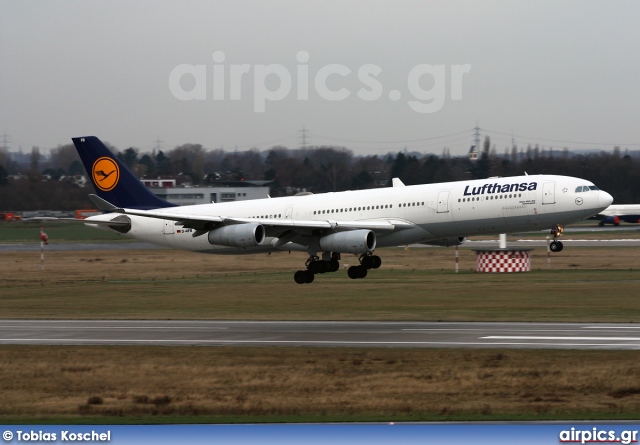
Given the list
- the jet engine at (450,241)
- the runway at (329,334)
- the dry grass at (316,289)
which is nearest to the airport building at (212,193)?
the dry grass at (316,289)

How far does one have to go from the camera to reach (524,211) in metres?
44.2

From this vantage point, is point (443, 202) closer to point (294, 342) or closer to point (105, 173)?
point (294, 342)

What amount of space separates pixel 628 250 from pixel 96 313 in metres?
50.2

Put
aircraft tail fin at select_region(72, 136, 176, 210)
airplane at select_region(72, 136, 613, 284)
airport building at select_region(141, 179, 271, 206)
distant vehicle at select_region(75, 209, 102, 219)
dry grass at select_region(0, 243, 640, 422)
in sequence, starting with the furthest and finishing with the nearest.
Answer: airport building at select_region(141, 179, 271, 206) → distant vehicle at select_region(75, 209, 102, 219) → aircraft tail fin at select_region(72, 136, 176, 210) → airplane at select_region(72, 136, 613, 284) → dry grass at select_region(0, 243, 640, 422)

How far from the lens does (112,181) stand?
5606cm

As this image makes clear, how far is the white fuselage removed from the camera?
4397 cm

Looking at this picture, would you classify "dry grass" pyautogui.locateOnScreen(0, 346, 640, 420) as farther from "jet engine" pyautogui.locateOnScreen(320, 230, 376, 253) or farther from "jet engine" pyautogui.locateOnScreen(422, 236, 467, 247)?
"jet engine" pyautogui.locateOnScreen(422, 236, 467, 247)

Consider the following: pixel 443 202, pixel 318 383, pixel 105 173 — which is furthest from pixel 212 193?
pixel 318 383

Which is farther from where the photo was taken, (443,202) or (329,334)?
(443,202)

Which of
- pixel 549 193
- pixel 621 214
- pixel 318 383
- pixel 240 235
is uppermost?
pixel 621 214

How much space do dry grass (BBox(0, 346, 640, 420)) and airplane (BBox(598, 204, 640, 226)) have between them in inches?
3880

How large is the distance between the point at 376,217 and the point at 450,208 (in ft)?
12.8

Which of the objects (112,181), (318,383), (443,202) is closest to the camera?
(318,383)

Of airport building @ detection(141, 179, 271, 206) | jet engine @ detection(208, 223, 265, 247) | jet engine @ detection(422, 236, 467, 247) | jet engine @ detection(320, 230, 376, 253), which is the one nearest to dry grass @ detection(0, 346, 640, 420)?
jet engine @ detection(208, 223, 265, 247)
